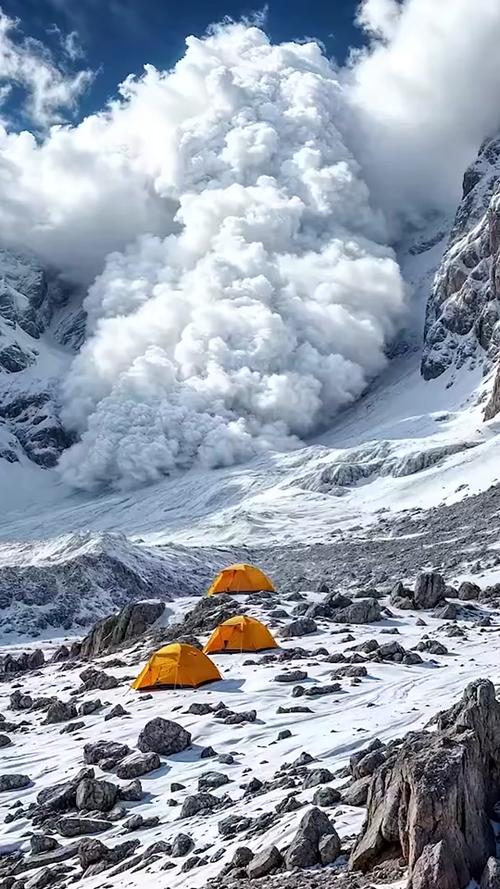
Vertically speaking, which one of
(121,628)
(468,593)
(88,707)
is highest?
(121,628)

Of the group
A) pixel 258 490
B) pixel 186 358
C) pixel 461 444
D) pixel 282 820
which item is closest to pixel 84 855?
pixel 282 820

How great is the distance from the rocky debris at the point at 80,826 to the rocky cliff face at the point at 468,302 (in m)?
144

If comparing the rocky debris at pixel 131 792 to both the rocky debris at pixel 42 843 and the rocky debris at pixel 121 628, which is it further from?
the rocky debris at pixel 121 628

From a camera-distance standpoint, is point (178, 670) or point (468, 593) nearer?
point (178, 670)

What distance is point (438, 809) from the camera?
30.5 ft

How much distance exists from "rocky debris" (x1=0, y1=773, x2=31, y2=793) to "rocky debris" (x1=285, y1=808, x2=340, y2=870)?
11.2m

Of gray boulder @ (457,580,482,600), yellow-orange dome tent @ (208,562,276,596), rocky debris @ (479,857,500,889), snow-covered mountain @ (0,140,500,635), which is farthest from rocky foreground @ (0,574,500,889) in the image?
snow-covered mountain @ (0,140,500,635)

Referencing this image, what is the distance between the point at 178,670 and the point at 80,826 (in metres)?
11.1

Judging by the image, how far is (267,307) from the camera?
18262cm

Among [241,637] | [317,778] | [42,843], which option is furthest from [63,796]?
[241,637]

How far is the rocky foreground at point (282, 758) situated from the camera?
1002 centimetres

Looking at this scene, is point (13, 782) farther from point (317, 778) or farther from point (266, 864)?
point (266, 864)

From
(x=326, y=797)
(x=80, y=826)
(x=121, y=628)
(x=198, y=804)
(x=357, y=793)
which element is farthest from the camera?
(x=121, y=628)

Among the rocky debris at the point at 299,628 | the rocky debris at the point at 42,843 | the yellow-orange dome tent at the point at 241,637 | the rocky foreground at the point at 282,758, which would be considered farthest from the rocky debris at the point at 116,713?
the rocky debris at the point at 42,843
